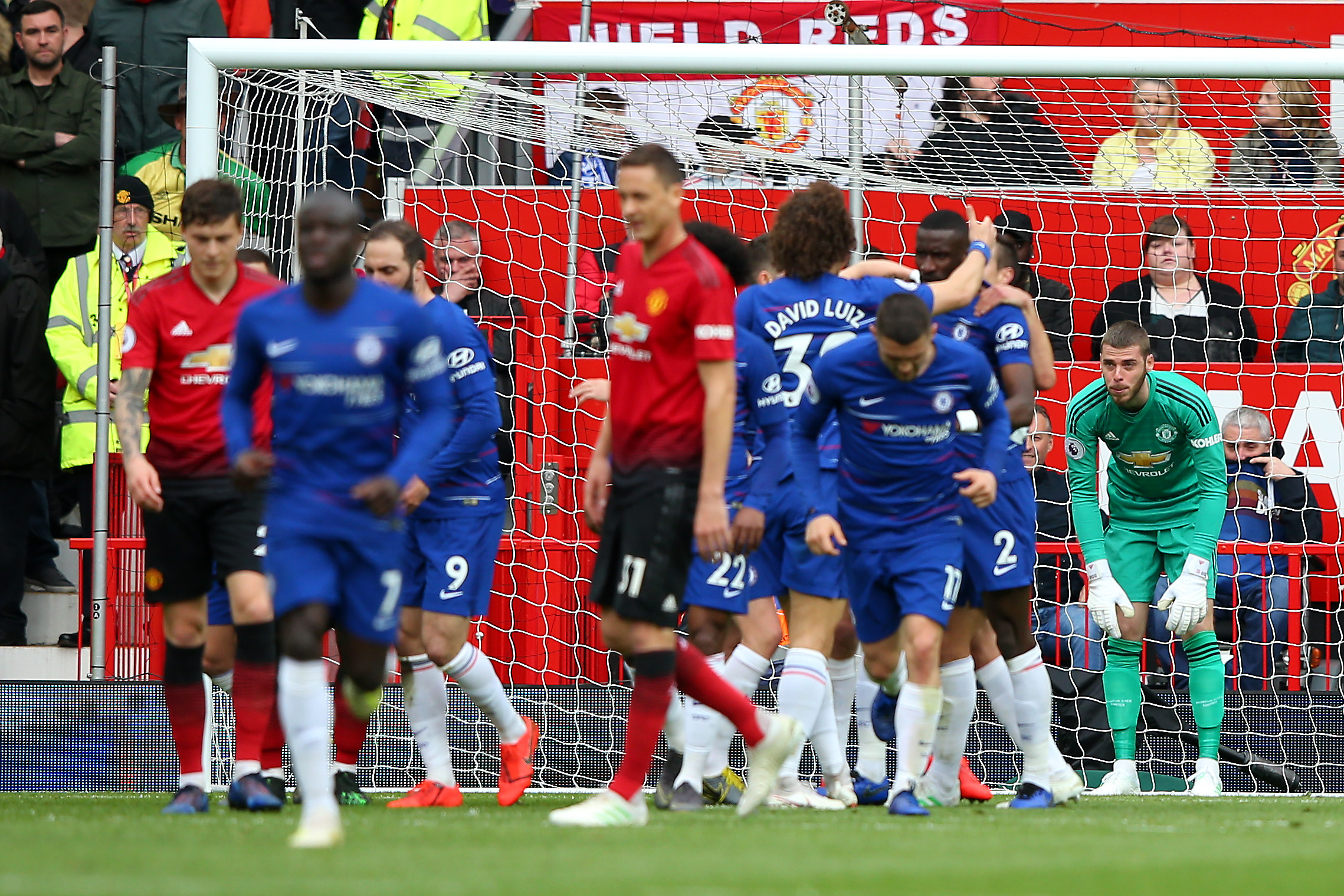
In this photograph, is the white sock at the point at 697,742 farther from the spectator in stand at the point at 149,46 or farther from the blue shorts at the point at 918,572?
the spectator in stand at the point at 149,46

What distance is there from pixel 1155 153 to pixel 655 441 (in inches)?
254

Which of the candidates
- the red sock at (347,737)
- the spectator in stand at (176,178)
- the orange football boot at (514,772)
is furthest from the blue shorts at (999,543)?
the spectator in stand at (176,178)

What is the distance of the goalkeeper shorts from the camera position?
849 cm

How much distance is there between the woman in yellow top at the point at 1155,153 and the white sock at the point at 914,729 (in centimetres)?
556

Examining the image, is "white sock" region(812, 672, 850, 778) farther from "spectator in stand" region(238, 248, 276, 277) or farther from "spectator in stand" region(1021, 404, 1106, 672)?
"spectator in stand" region(238, 248, 276, 277)

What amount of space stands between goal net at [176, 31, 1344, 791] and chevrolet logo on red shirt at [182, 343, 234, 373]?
2.20 metres

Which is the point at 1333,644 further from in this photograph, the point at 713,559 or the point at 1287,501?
the point at 713,559

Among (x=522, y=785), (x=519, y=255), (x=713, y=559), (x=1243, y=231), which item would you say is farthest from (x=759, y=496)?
(x=1243, y=231)

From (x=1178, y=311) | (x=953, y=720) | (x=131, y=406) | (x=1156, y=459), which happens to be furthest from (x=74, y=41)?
(x=953, y=720)

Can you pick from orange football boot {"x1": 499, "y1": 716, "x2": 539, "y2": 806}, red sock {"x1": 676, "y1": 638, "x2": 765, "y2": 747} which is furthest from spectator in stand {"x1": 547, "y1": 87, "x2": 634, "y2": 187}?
red sock {"x1": 676, "y1": 638, "x2": 765, "y2": 747}

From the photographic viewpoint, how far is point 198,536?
6.41 m

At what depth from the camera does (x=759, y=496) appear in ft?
19.1

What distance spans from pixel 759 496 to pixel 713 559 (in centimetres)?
48

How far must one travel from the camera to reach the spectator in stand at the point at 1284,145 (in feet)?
34.6
